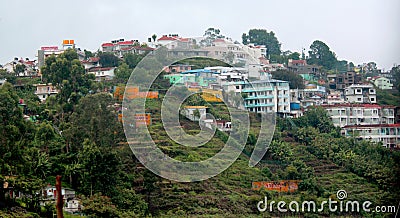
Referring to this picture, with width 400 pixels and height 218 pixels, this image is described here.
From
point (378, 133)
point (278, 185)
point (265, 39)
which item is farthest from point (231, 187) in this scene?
point (265, 39)

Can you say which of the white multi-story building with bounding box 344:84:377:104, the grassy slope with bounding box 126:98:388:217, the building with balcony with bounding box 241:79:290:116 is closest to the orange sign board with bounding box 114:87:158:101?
the grassy slope with bounding box 126:98:388:217

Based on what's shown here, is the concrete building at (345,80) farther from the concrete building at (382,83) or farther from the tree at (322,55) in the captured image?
the tree at (322,55)

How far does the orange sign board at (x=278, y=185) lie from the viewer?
10398mm

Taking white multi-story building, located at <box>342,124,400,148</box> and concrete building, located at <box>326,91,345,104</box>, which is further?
concrete building, located at <box>326,91,345,104</box>

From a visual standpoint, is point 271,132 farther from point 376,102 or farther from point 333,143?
point 376,102

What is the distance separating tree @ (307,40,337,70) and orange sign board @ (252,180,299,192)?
14.6 m

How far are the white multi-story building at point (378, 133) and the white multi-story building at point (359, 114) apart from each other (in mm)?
567

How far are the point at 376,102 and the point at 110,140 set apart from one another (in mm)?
9728

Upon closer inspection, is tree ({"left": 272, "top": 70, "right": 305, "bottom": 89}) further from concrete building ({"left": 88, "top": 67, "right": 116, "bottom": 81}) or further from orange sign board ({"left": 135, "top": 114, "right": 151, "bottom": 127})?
orange sign board ({"left": 135, "top": 114, "right": 151, "bottom": 127})

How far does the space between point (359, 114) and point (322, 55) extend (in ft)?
32.4

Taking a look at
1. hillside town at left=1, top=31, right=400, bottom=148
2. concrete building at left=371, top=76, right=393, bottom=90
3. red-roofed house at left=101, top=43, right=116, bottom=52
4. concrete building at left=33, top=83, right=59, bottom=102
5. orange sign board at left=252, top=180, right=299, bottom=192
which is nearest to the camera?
orange sign board at left=252, top=180, right=299, bottom=192

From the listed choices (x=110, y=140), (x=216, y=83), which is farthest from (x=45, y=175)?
(x=216, y=83)

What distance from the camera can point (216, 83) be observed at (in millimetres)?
16188

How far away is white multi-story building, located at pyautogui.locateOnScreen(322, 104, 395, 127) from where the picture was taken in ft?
50.3
